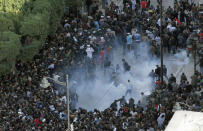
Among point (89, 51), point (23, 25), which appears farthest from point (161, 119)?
point (23, 25)

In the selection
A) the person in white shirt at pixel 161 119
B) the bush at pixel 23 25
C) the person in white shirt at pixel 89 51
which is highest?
the bush at pixel 23 25

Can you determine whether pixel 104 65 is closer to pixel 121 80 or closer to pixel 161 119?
pixel 121 80

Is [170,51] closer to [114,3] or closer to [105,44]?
[105,44]

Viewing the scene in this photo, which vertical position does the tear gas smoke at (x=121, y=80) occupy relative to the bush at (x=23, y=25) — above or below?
below

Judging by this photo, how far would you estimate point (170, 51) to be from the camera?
38062mm

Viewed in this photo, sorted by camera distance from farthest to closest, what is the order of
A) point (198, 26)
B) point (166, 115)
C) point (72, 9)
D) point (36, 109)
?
point (72, 9), point (198, 26), point (36, 109), point (166, 115)

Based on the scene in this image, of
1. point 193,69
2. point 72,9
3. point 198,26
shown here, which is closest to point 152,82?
point 193,69

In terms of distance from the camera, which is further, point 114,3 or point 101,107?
point 114,3

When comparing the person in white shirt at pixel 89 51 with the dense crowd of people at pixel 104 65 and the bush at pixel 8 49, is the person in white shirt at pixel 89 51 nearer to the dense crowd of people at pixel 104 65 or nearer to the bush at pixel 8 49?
the dense crowd of people at pixel 104 65

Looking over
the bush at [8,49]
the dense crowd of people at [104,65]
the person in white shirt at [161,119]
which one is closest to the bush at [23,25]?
the bush at [8,49]

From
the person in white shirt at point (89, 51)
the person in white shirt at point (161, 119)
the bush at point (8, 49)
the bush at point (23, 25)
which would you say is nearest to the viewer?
the person in white shirt at point (161, 119)

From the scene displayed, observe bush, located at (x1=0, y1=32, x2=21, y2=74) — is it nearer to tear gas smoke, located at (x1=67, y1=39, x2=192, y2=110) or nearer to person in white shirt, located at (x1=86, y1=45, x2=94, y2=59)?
tear gas smoke, located at (x1=67, y1=39, x2=192, y2=110)

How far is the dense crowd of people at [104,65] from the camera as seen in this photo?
30062 millimetres

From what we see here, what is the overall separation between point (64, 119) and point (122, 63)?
8.08m
